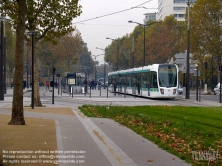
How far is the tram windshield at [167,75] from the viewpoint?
4428 centimetres

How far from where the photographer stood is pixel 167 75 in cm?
4431

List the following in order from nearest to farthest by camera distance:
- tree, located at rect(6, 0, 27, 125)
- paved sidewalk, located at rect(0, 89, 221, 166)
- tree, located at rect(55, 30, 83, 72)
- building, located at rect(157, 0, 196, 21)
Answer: paved sidewalk, located at rect(0, 89, 221, 166), tree, located at rect(6, 0, 27, 125), tree, located at rect(55, 30, 83, 72), building, located at rect(157, 0, 196, 21)

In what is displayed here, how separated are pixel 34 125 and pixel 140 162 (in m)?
7.78

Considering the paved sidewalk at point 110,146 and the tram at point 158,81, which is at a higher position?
the tram at point 158,81

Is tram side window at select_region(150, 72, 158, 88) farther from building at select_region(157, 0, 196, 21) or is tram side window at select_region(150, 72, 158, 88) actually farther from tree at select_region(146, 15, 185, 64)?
building at select_region(157, 0, 196, 21)

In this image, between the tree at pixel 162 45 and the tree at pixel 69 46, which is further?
the tree at pixel 69 46

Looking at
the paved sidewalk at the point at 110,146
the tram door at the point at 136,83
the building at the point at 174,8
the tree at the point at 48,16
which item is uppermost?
the building at the point at 174,8

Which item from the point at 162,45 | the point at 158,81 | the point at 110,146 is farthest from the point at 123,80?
the point at 110,146

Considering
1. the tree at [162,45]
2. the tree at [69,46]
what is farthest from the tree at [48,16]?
the tree at [69,46]

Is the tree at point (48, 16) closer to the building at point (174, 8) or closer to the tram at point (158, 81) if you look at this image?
the tram at point (158, 81)

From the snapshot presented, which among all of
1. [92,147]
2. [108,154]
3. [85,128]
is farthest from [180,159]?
[85,128]

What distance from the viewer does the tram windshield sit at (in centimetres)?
4428

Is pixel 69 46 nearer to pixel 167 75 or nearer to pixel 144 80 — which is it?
pixel 144 80

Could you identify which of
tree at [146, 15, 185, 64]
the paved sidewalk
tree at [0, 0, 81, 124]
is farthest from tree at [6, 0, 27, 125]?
tree at [146, 15, 185, 64]
